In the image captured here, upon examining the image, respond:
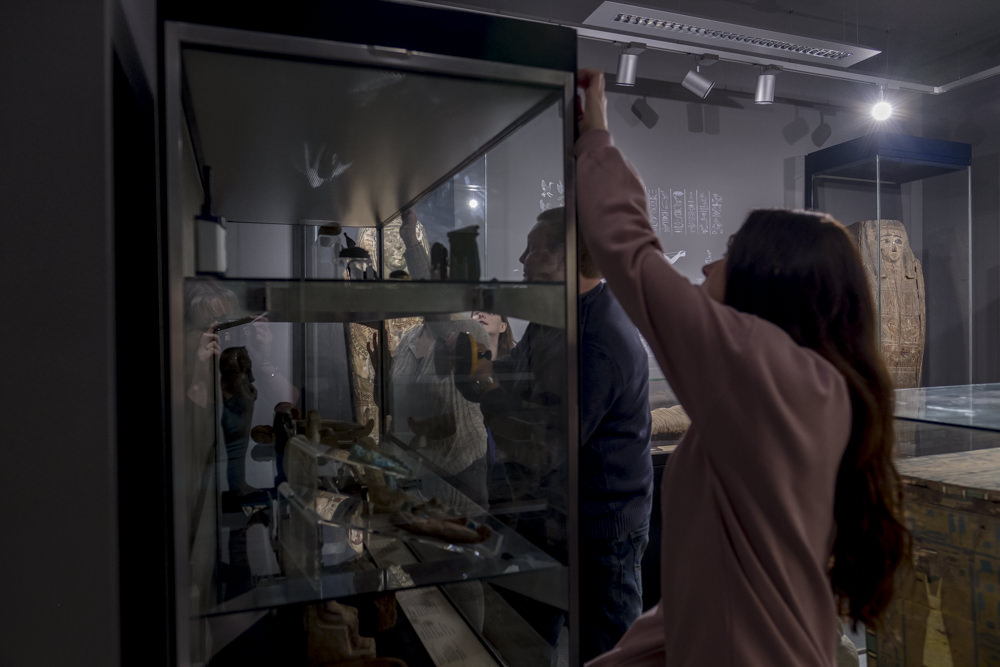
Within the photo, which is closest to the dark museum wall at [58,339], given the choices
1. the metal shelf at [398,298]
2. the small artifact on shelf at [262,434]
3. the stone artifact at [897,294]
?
the metal shelf at [398,298]

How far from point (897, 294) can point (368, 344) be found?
170 inches

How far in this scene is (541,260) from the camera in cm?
115

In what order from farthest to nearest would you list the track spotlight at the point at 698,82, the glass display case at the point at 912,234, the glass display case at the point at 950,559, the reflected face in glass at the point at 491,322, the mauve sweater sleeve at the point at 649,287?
the glass display case at the point at 912,234 → the track spotlight at the point at 698,82 → the glass display case at the point at 950,559 → the reflected face in glass at the point at 491,322 → the mauve sweater sleeve at the point at 649,287

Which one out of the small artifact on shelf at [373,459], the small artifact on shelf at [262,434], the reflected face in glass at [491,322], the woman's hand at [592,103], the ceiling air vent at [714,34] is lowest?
the small artifact on shelf at [373,459]

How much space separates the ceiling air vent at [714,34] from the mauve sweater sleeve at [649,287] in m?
2.53

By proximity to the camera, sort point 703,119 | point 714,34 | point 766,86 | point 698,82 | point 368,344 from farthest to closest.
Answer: point 703,119
point 766,86
point 698,82
point 714,34
point 368,344

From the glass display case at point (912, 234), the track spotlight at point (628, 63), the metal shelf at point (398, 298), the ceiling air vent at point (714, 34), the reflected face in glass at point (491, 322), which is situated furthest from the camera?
the glass display case at point (912, 234)

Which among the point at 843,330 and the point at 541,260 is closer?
the point at 843,330

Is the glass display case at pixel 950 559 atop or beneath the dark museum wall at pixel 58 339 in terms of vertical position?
beneath

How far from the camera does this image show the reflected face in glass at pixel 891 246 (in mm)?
4637

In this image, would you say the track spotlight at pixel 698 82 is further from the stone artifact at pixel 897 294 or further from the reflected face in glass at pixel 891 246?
the reflected face in glass at pixel 891 246

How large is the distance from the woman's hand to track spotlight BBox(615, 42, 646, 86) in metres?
3.05

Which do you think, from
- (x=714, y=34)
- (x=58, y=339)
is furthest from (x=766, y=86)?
(x=58, y=339)

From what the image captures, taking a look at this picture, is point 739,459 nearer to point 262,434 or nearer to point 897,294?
point 262,434
